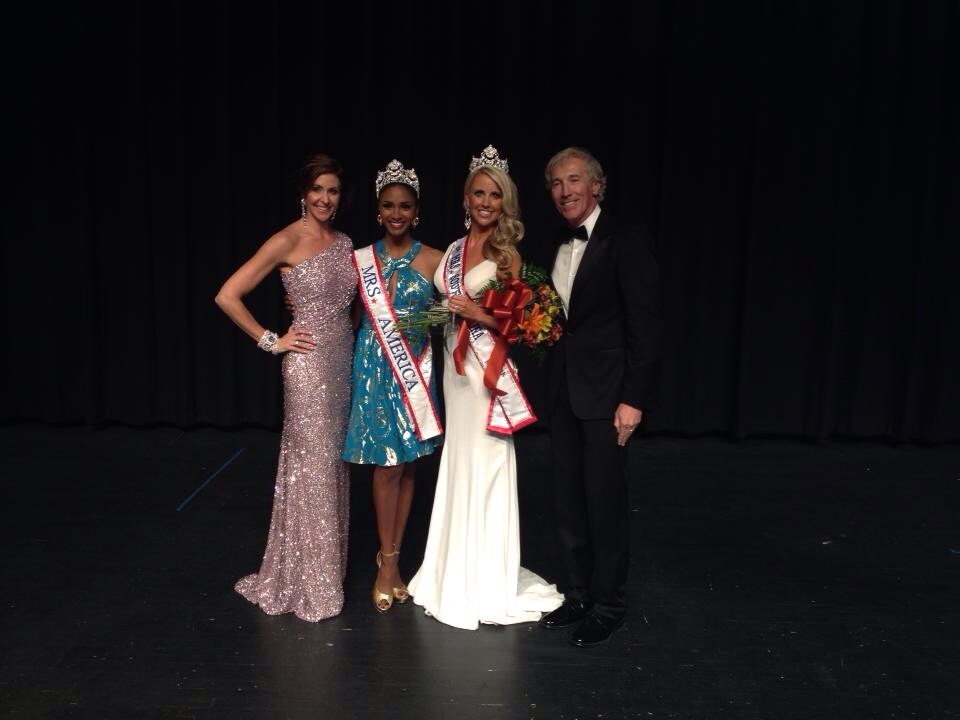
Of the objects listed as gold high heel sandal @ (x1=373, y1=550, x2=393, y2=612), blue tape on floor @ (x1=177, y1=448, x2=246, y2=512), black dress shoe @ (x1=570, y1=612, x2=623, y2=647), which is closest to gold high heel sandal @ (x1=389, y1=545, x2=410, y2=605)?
gold high heel sandal @ (x1=373, y1=550, x2=393, y2=612)

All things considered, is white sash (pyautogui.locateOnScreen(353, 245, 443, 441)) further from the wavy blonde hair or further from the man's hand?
the man's hand

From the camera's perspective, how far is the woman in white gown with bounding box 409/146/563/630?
2.46m

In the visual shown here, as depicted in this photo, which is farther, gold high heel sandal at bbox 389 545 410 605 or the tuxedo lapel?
gold high heel sandal at bbox 389 545 410 605

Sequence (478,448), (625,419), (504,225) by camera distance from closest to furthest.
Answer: (625,419)
(504,225)
(478,448)

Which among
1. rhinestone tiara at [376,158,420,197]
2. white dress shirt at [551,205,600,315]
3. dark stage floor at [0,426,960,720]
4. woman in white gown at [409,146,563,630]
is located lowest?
dark stage floor at [0,426,960,720]

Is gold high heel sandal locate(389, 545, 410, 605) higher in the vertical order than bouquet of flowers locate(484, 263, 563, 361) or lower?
lower

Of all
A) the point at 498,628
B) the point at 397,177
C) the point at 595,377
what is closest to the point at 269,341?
the point at 397,177

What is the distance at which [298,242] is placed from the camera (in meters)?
2.55

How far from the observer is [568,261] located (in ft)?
8.07

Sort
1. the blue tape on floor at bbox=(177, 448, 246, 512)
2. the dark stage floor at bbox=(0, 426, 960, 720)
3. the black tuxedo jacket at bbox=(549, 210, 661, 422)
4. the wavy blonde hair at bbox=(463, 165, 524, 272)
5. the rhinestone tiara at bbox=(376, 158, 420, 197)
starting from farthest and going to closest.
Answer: the blue tape on floor at bbox=(177, 448, 246, 512) → the rhinestone tiara at bbox=(376, 158, 420, 197) → the wavy blonde hair at bbox=(463, 165, 524, 272) → the black tuxedo jacket at bbox=(549, 210, 661, 422) → the dark stage floor at bbox=(0, 426, 960, 720)

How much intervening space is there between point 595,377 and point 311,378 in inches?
32.7

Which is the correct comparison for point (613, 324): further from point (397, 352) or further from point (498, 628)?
point (498, 628)

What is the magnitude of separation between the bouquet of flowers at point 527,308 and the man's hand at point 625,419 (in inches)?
10.6

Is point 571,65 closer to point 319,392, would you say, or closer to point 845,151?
point 845,151
